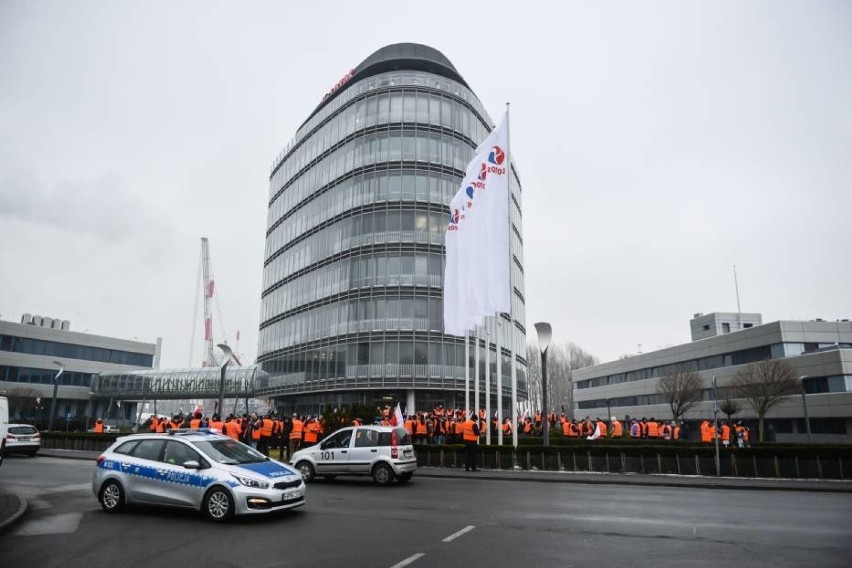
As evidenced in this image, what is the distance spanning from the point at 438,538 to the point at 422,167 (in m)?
40.9

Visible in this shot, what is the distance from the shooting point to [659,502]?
Result: 12.6 m

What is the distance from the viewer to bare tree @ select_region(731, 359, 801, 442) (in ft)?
146

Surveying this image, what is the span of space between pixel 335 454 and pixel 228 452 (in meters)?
6.12

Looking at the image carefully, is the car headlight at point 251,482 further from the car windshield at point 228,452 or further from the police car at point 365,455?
the police car at point 365,455

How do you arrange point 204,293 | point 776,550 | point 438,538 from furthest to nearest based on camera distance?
point 204,293 → point 438,538 → point 776,550

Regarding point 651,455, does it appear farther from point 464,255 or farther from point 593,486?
point 464,255

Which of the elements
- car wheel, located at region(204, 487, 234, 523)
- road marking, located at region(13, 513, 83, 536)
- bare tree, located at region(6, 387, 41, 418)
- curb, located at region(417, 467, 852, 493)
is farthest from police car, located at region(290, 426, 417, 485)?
bare tree, located at region(6, 387, 41, 418)

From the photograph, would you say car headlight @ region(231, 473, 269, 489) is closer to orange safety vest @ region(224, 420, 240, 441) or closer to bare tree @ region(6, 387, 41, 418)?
orange safety vest @ region(224, 420, 240, 441)

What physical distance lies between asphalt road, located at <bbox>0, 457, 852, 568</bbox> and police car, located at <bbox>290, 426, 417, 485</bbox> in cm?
241

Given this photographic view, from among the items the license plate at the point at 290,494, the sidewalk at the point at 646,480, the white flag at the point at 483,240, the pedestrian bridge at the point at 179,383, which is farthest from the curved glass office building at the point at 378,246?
the license plate at the point at 290,494

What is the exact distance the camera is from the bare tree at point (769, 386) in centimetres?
4441

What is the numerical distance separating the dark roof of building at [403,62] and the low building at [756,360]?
36.4 meters

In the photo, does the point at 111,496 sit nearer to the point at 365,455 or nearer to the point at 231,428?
the point at 365,455

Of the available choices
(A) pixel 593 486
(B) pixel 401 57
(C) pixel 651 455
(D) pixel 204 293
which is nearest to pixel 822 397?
(C) pixel 651 455
